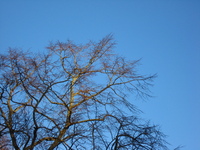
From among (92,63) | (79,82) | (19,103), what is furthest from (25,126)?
(92,63)

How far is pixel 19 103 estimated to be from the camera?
5.71 m

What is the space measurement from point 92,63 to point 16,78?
5.33ft

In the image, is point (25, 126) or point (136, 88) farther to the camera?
point (136, 88)

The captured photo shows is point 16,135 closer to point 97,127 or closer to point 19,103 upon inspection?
point 19,103

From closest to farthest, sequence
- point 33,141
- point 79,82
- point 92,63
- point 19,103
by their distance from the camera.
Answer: point 33,141
point 19,103
point 79,82
point 92,63

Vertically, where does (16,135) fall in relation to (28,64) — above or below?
below

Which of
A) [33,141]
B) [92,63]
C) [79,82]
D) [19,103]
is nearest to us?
[33,141]

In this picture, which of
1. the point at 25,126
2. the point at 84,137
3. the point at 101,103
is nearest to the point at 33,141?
the point at 25,126

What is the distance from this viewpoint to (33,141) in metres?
5.10

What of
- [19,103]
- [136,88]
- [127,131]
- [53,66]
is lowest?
[127,131]

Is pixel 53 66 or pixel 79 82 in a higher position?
pixel 53 66

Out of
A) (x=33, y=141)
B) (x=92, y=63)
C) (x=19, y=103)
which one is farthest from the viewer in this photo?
(x=92, y=63)

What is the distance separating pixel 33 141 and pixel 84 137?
2.76 feet

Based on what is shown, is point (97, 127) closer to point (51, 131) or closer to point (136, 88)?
point (51, 131)
